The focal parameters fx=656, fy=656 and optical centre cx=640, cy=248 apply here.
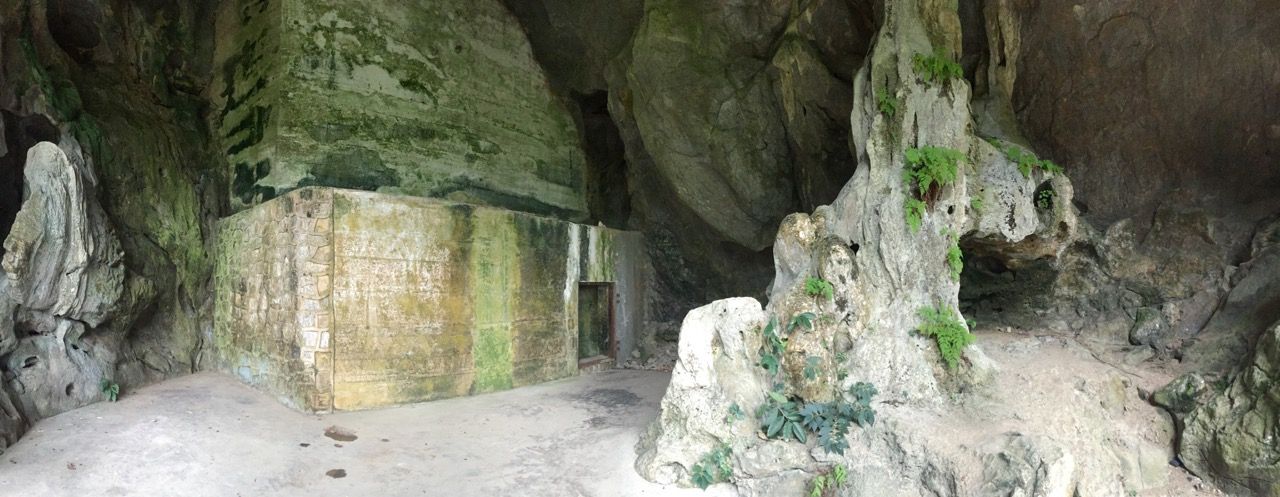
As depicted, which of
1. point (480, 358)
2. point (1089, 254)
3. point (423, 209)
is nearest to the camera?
point (1089, 254)

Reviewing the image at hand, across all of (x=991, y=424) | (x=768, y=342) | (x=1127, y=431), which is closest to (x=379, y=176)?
(x=768, y=342)

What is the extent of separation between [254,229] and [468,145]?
10.2 ft

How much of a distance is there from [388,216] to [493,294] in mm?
1788

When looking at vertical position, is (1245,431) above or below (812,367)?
below

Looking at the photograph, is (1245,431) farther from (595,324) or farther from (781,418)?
(595,324)

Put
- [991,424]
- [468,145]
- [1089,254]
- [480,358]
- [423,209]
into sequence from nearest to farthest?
[991,424] → [1089,254] → [423,209] → [480,358] → [468,145]

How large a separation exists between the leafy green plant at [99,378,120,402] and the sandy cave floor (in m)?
0.14

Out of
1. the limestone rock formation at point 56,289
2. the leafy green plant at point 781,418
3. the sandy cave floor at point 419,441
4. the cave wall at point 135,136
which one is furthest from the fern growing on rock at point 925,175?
the cave wall at point 135,136

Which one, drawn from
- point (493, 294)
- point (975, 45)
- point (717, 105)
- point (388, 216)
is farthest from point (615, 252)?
point (975, 45)

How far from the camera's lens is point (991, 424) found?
17.1 feet

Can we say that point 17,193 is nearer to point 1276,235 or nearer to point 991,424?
point 991,424

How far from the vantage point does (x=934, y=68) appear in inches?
250

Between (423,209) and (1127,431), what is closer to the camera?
(1127,431)

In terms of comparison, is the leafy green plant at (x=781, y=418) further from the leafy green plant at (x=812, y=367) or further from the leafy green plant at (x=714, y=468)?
the leafy green plant at (x=714, y=468)
